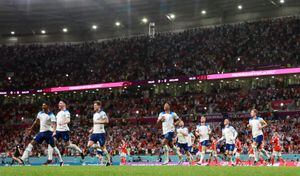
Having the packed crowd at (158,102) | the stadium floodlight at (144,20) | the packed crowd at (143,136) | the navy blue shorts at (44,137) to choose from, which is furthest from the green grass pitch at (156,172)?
the stadium floodlight at (144,20)

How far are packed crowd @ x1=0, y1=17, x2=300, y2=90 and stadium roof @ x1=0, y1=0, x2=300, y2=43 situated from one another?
257 cm

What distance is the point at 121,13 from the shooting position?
60906mm

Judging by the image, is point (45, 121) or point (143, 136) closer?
point (45, 121)

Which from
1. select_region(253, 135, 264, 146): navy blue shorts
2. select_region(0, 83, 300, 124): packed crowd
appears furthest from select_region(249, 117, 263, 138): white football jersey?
select_region(0, 83, 300, 124): packed crowd

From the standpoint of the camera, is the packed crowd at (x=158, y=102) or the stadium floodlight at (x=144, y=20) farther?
the stadium floodlight at (x=144, y=20)

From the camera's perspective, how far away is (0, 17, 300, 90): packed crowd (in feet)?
173

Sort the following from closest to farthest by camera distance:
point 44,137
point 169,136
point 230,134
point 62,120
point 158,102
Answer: point 44,137 < point 62,120 < point 169,136 < point 230,134 < point 158,102

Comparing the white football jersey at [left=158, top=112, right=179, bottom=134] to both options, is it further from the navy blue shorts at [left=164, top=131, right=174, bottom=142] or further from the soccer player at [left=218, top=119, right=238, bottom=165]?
the soccer player at [left=218, top=119, right=238, bottom=165]

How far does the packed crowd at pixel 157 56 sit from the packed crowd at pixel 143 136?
7219 millimetres

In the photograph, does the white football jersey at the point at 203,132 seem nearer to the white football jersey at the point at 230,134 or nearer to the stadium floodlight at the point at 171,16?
the white football jersey at the point at 230,134

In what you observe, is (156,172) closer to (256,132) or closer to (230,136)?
(256,132)

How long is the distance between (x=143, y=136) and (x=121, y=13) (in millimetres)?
18275

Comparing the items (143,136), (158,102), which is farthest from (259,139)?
(158,102)

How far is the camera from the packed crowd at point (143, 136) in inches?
1622
